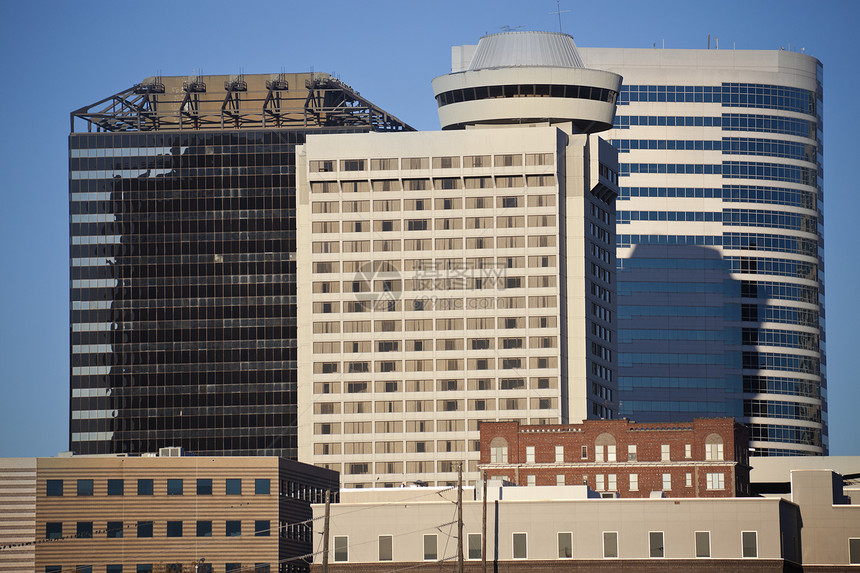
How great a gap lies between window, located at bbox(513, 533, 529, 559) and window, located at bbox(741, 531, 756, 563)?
20771 millimetres

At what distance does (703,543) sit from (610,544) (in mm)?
8940

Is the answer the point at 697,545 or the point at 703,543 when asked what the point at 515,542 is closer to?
the point at 697,545

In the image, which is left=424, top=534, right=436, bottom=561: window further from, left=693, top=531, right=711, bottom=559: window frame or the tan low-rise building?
left=693, top=531, right=711, bottom=559: window frame

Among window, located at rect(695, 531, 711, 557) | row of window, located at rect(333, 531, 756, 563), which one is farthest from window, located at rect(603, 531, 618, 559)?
window, located at rect(695, 531, 711, 557)

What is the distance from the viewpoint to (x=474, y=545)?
573ft

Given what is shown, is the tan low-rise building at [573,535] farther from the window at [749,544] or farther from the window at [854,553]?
the window at [854,553]

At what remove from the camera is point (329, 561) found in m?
176

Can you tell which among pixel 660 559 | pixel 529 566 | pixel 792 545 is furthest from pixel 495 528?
pixel 792 545

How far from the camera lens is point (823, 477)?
186 m

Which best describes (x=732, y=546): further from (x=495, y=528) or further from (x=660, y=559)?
(x=495, y=528)

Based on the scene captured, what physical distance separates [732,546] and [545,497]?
20134 millimetres

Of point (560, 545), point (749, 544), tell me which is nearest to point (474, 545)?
point (560, 545)

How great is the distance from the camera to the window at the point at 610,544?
570 feet

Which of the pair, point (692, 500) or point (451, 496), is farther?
point (451, 496)
